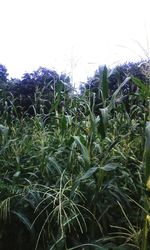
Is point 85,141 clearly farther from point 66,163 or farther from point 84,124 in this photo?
point 84,124

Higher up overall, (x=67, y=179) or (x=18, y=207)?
(x=67, y=179)

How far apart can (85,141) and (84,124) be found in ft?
1.55

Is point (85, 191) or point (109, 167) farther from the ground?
point (109, 167)

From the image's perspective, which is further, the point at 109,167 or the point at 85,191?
the point at 85,191

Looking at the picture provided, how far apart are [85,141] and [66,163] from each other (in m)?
0.24

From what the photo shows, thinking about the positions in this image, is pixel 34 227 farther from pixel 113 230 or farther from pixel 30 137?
pixel 30 137

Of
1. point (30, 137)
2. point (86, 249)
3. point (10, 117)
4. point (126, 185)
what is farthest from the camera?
point (10, 117)

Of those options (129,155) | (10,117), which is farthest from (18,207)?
(10,117)

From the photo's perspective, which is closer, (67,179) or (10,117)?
(67,179)

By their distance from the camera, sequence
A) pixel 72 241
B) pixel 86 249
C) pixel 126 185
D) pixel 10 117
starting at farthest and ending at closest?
pixel 10 117 → pixel 126 185 → pixel 72 241 → pixel 86 249

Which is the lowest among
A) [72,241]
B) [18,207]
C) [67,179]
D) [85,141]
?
[72,241]

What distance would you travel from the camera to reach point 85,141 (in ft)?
6.77

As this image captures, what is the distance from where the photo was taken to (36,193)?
1.97 m

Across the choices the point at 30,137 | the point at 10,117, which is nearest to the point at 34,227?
the point at 30,137
